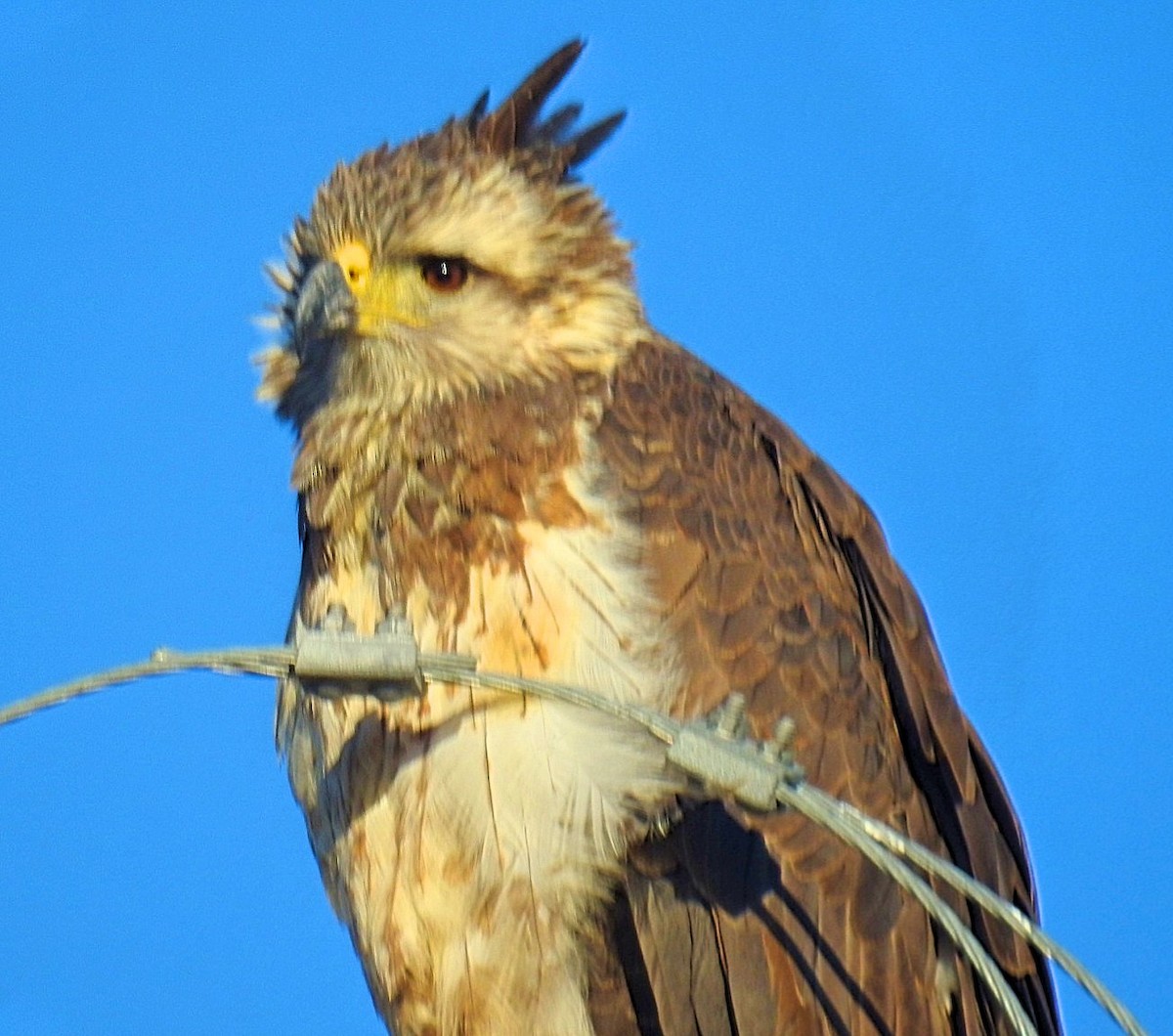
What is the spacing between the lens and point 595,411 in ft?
13.8

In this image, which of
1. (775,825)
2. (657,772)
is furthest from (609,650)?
(775,825)

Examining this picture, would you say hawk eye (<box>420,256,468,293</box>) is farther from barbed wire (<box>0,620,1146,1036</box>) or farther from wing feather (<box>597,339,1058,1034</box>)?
barbed wire (<box>0,620,1146,1036</box>)

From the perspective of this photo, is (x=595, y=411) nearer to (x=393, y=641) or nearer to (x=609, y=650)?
(x=609, y=650)

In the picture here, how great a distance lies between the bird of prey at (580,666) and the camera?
3.78 m

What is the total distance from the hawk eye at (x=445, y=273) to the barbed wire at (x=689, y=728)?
180 cm

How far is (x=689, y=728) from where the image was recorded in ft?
8.66

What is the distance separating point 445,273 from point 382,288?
169 mm

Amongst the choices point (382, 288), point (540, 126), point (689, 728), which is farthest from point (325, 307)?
point (689, 728)

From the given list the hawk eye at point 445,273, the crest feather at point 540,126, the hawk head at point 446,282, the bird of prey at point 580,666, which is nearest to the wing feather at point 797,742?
the bird of prey at point 580,666

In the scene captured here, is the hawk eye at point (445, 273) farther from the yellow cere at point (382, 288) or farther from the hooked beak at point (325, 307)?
the hooked beak at point (325, 307)

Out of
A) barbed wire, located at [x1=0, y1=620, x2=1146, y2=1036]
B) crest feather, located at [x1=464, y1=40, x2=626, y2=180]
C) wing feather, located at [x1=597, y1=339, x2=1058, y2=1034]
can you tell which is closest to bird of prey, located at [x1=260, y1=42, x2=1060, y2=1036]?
wing feather, located at [x1=597, y1=339, x2=1058, y2=1034]

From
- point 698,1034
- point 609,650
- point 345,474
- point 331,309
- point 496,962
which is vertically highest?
point 331,309

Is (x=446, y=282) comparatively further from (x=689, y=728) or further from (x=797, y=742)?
(x=689, y=728)

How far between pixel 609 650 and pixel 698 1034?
0.87m
